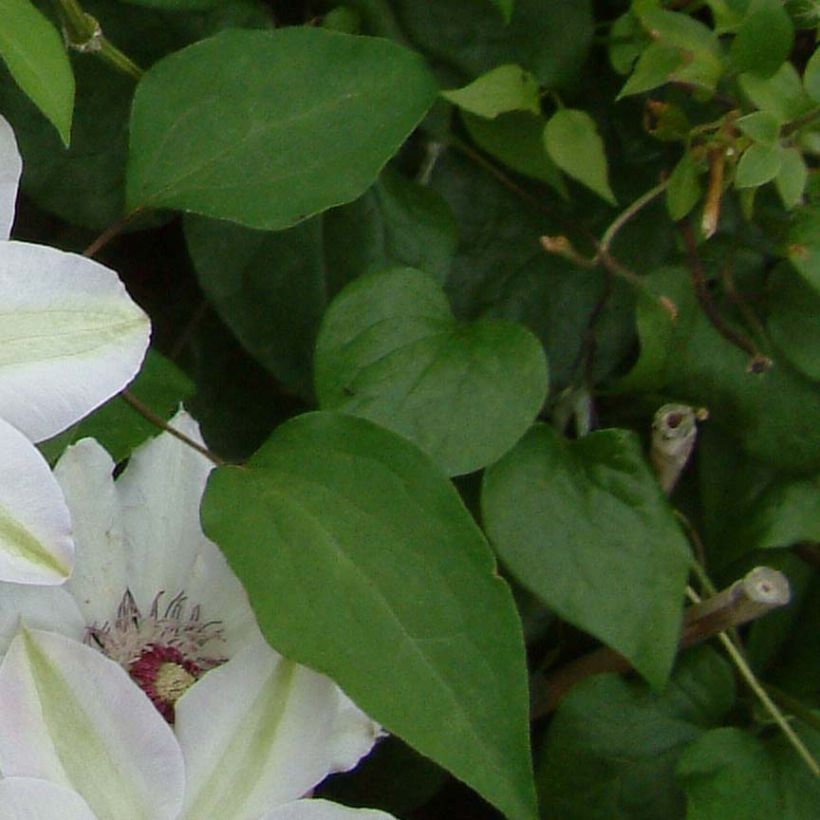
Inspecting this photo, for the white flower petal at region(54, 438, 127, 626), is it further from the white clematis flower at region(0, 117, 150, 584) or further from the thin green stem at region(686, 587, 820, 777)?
the thin green stem at region(686, 587, 820, 777)

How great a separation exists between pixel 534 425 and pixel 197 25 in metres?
0.28

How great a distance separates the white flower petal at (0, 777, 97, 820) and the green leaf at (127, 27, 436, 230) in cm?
23

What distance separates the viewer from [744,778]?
0.65m

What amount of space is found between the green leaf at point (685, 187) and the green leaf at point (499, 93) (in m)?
0.08

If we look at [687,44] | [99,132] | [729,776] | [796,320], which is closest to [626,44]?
[687,44]

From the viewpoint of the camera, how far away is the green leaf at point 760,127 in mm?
554

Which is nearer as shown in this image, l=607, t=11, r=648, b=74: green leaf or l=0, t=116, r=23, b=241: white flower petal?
l=0, t=116, r=23, b=241: white flower petal

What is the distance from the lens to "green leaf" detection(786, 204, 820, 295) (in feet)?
1.99

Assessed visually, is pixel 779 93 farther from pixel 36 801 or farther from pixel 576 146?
pixel 36 801

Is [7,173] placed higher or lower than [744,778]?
higher

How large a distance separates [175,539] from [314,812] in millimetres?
127

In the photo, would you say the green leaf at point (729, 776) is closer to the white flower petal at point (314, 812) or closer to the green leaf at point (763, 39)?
the white flower petal at point (314, 812)

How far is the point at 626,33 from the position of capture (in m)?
0.62

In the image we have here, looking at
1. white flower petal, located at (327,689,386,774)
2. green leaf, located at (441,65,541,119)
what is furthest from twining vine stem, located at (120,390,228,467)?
green leaf, located at (441,65,541,119)
